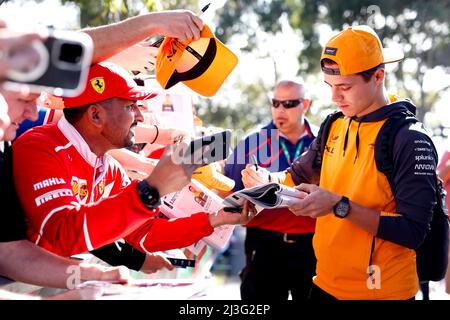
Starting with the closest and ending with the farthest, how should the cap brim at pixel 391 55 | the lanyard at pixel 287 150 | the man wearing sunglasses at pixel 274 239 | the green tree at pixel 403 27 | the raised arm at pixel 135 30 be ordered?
the raised arm at pixel 135 30 → the cap brim at pixel 391 55 → the man wearing sunglasses at pixel 274 239 → the lanyard at pixel 287 150 → the green tree at pixel 403 27

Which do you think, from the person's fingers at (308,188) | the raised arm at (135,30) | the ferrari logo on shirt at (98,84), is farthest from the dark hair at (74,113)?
the person's fingers at (308,188)

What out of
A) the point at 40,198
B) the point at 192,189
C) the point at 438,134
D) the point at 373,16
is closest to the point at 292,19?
the point at 373,16

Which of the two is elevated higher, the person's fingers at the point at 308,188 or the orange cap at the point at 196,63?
the orange cap at the point at 196,63

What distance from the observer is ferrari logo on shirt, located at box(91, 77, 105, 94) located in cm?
378

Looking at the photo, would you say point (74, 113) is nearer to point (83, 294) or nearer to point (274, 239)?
point (83, 294)

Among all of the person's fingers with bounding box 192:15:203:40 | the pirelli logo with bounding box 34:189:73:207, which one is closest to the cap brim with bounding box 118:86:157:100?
the person's fingers with bounding box 192:15:203:40

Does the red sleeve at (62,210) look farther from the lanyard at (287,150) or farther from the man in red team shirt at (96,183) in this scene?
the lanyard at (287,150)

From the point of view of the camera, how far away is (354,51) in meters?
3.82

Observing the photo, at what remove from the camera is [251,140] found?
6.28 meters

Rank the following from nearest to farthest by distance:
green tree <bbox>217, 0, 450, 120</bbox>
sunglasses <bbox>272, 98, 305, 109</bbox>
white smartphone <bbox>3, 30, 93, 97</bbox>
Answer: white smartphone <bbox>3, 30, 93, 97</bbox> < sunglasses <bbox>272, 98, 305, 109</bbox> < green tree <bbox>217, 0, 450, 120</bbox>

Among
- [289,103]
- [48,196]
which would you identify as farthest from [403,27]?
[48,196]

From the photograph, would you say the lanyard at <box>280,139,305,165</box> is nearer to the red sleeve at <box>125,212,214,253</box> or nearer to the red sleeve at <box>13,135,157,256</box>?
the red sleeve at <box>125,212,214,253</box>

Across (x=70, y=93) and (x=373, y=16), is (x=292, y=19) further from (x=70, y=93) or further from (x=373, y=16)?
(x=70, y=93)

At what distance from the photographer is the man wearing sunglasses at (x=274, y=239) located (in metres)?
5.90
